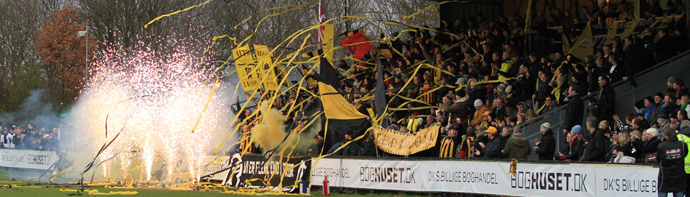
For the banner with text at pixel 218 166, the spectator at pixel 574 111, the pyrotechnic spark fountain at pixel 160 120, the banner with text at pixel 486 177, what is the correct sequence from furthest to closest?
the pyrotechnic spark fountain at pixel 160 120, the banner with text at pixel 218 166, the spectator at pixel 574 111, the banner with text at pixel 486 177

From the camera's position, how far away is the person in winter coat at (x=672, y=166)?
38.7ft

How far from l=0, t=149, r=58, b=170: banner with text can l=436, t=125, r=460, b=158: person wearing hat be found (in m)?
16.0

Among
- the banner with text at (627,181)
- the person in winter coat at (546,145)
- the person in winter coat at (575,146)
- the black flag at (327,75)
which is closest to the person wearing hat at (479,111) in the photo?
the person in winter coat at (546,145)

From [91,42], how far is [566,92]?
1301 inches

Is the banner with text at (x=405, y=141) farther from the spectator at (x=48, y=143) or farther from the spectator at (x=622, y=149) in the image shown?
Result: the spectator at (x=48, y=143)

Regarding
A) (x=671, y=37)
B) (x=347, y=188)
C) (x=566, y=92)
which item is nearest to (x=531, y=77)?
(x=566, y=92)

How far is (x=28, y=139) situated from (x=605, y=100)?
26.3m

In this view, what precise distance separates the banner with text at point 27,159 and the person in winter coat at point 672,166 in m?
21.2

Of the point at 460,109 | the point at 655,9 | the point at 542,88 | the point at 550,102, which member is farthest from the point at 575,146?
the point at 655,9

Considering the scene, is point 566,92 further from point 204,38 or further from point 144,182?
point 204,38

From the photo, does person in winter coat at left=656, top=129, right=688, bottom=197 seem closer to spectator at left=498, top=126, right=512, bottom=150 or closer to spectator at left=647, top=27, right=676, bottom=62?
spectator at left=498, top=126, right=512, bottom=150

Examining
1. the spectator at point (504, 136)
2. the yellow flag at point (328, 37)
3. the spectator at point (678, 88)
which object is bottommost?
the spectator at point (504, 136)

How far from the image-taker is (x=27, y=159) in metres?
29.0

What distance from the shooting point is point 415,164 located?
16422mm
